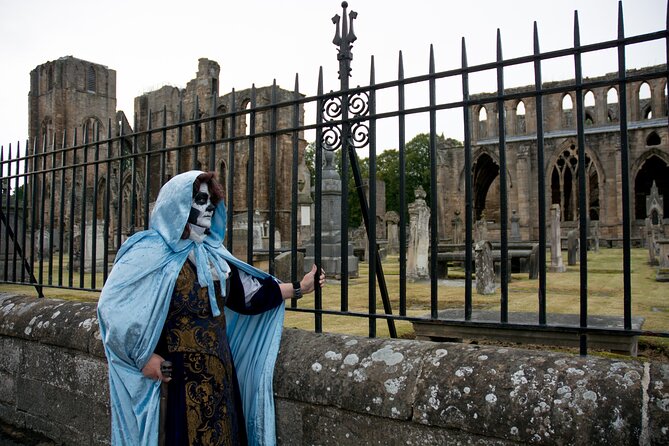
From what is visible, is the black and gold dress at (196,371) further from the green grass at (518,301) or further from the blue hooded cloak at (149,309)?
the green grass at (518,301)

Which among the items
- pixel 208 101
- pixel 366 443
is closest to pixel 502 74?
pixel 366 443

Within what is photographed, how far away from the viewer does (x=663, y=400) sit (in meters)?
1.93

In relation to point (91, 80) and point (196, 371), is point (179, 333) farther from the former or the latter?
point (91, 80)

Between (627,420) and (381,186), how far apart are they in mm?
44316

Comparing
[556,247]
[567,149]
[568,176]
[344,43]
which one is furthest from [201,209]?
[568,176]

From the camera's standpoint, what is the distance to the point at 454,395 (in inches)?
91.0

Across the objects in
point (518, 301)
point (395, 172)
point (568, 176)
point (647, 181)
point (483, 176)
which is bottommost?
point (518, 301)

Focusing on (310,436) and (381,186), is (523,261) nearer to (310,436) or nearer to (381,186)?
(310,436)

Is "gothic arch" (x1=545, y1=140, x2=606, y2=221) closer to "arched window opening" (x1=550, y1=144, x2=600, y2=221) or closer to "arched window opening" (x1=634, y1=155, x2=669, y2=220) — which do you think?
"arched window opening" (x1=550, y1=144, x2=600, y2=221)

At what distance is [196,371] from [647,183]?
3946 centimetres

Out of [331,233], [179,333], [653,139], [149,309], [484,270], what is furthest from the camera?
[653,139]

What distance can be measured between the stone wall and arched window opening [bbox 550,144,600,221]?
32.1 meters

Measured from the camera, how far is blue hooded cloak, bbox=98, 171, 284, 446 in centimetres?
243

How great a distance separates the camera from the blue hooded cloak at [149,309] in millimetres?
2430
